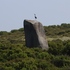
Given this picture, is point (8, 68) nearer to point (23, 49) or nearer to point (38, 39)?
point (23, 49)

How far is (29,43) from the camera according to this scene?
30.6 m

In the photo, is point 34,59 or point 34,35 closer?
point 34,59

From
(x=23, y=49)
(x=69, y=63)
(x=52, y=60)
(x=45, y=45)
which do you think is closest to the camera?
(x=69, y=63)

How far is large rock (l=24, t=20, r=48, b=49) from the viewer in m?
30.2

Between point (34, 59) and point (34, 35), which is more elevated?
point (34, 35)

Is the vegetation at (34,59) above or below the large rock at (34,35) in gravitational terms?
below

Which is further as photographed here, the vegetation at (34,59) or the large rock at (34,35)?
the large rock at (34,35)

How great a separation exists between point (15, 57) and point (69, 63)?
4085 millimetres

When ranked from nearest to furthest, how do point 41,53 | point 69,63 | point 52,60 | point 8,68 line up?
point 8,68 < point 69,63 < point 52,60 < point 41,53

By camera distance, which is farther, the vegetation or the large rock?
the large rock

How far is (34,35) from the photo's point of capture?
3044 centimetres

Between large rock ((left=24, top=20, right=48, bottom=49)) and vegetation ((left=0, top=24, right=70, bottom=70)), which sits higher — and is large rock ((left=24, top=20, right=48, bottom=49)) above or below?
above

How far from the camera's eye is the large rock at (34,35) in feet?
99.0

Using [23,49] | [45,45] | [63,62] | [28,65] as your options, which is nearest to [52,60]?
[63,62]
